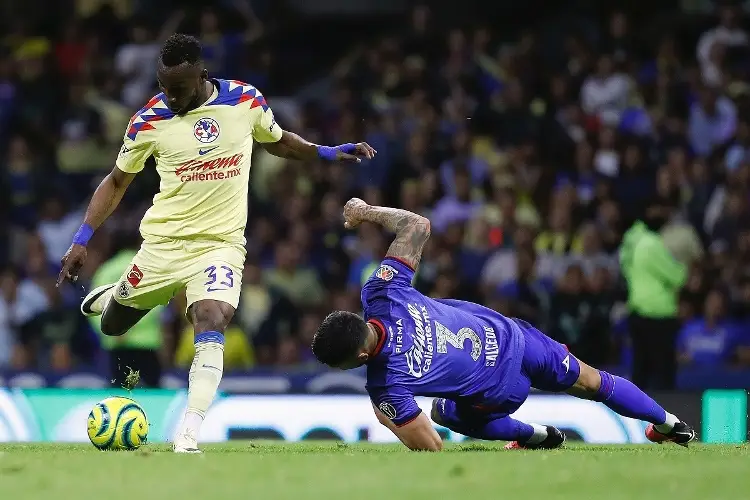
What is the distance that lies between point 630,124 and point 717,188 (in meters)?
1.45

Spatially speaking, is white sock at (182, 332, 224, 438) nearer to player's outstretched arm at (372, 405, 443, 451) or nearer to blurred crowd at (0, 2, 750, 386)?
player's outstretched arm at (372, 405, 443, 451)

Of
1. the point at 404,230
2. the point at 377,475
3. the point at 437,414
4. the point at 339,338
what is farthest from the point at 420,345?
the point at 377,475

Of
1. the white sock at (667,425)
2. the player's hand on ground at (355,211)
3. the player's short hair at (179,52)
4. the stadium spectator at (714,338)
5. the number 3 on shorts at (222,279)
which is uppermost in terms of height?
the player's short hair at (179,52)

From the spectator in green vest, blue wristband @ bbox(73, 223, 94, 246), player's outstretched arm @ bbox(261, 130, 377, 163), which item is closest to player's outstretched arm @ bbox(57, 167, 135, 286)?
blue wristband @ bbox(73, 223, 94, 246)

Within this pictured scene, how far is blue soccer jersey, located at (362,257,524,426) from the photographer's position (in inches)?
326

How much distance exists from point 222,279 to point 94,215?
1.08 meters

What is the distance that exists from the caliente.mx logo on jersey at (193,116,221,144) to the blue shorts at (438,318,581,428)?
232 centimetres

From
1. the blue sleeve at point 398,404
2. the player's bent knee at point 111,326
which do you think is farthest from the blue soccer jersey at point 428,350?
the player's bent knee at point 111,326

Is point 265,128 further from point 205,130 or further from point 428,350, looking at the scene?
point 428,350

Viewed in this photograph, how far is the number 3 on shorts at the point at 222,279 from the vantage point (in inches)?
350

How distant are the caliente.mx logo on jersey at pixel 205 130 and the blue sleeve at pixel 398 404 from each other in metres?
2.05

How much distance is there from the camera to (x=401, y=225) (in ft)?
29.2

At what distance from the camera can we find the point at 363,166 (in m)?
17.2

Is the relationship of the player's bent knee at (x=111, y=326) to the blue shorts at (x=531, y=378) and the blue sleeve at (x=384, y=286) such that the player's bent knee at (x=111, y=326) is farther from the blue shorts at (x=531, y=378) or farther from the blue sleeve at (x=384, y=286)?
the blue shorts at (x=531, y=378)
